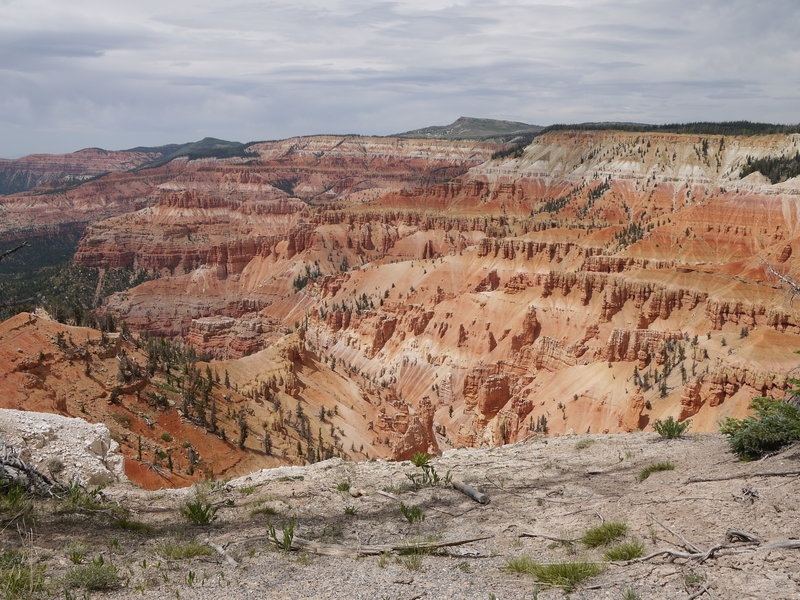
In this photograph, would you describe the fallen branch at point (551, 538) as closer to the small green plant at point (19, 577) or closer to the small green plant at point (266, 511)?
the small green plant at point (266, 511)

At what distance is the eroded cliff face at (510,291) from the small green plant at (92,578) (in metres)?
11.5

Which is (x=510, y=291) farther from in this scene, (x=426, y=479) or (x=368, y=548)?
(x=368, y=548)

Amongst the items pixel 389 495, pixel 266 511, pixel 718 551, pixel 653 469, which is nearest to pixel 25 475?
pixel 266 511

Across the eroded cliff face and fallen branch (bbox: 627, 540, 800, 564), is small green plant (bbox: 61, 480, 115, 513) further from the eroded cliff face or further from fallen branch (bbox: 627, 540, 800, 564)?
the eroded cliff face

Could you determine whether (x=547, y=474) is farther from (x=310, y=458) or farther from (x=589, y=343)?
(x=589, y=343)

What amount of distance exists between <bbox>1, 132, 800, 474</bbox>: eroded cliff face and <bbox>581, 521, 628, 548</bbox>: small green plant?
16.0 feet

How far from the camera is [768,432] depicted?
11102 mm

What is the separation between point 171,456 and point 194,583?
16.6 m

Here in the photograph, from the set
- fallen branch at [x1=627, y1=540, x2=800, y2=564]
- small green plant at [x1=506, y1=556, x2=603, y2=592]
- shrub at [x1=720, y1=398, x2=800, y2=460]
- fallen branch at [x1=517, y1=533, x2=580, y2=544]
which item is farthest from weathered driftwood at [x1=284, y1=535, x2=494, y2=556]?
shrub at [x1=720, y1=398, x2=800, y2=460]

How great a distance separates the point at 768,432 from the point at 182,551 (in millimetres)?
10596

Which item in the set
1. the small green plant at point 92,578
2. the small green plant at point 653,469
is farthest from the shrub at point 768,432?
the small green plant at point 92,578

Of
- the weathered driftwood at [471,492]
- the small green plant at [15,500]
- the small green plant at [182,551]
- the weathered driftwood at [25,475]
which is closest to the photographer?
the small green plant at [182,551]

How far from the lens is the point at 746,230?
8512 cm

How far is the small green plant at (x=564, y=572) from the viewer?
25.1 feet
